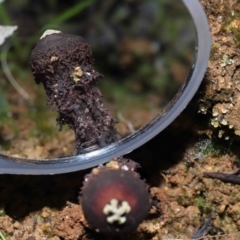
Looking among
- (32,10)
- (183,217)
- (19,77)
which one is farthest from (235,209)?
(32,10)

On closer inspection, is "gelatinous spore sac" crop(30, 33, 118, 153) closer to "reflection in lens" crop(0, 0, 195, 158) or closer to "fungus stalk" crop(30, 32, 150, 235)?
"fungus stalk" crop(30, 32, 150, 235)

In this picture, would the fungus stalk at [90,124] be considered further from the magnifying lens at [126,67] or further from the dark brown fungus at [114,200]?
the magnifying lens at [126,67]

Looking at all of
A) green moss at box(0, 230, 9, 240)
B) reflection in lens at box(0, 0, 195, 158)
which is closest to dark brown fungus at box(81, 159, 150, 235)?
green moss at box(0, 230, 9, 240)

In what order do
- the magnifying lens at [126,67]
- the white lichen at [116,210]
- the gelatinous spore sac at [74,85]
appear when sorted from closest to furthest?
the white lichen at [116,210] → the gelatinous spore sac at [74,85] → the magnifying lens at [126,67]

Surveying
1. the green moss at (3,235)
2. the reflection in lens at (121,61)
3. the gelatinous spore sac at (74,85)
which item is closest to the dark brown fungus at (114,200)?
the gelatinous spore sac at (74,85)

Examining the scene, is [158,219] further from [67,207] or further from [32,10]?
[32,10]

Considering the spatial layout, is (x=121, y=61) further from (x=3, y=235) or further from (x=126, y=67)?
(x=3, y=235)
